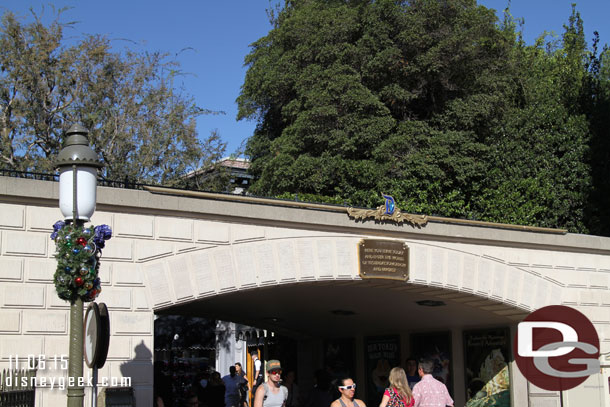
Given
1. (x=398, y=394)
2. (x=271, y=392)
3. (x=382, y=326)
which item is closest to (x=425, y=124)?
(x=382, y=326)

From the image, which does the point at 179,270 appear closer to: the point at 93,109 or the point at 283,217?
the point at 283,217

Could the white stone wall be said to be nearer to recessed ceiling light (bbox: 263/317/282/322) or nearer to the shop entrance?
the shop entrance

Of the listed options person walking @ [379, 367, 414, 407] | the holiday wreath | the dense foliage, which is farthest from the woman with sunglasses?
the dense foliage

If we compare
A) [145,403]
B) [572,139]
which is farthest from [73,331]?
[572,139]

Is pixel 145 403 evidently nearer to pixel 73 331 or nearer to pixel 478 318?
pixel 73 331

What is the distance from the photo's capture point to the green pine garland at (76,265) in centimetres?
751

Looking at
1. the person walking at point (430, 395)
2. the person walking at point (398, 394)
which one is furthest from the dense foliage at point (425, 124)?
the person walking at point (398, 394)

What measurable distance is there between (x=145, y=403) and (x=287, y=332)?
11.3 metres

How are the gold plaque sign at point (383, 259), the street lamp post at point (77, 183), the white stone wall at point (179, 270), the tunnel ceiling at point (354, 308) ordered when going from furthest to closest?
1. the tunnel ceiling at point (354, 308)
2. the gold plaque sign at point (383, 259)
3. the white stone wall at point (179, 270)
4. the street lamp post at point (77, 183)

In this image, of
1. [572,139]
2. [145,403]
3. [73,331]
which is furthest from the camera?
[572,139]

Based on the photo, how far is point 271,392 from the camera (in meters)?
9.70

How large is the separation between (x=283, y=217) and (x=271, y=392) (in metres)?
4.36

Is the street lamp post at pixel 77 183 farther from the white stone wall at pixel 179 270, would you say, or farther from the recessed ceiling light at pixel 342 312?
the recessed ceiling light at pixel 342 312

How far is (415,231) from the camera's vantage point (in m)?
15.0
